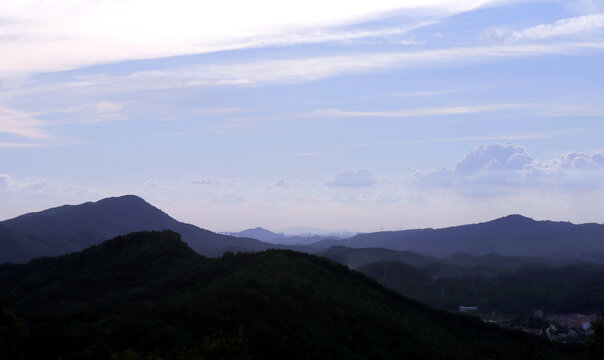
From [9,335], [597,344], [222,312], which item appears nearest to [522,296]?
[597,344]

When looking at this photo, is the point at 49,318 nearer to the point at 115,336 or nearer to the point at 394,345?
the point at 115,336

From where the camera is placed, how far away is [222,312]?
5375cm

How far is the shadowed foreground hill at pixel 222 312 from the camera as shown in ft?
138

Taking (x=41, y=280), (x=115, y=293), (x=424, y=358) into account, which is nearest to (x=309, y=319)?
(x=424, y=358)

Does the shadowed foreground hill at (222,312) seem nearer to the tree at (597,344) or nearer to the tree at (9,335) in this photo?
the tree at (9,335)

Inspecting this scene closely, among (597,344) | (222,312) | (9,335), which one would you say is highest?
(9,335)

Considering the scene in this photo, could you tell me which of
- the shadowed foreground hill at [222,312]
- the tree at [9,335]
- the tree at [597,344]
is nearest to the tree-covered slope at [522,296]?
the shadowed foreground hill at [222,312]

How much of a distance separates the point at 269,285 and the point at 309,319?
8261mm

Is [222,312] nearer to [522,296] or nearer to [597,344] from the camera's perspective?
[597,344]

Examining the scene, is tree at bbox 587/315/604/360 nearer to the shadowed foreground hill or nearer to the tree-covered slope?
the shadowed foreground hill

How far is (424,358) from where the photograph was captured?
63.2m

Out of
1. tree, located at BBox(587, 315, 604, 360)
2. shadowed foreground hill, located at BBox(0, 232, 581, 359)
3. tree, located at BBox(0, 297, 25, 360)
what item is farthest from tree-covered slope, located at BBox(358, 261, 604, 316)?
tree, located at BBox(0, 297, 25, 360)

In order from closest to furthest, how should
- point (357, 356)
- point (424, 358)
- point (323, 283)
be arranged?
point (357, 356) < point (424, 358) < point (323, 283)

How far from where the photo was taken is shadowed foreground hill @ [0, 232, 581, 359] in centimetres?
4212
